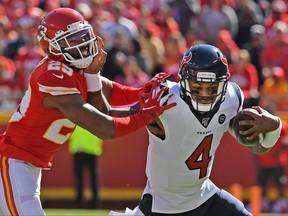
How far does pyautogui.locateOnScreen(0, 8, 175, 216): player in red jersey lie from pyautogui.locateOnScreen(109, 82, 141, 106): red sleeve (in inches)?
17.2

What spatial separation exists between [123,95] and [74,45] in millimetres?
705

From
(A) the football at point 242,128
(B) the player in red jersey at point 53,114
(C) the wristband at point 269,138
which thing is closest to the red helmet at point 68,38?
(B) the player in red jersey at point 53,114

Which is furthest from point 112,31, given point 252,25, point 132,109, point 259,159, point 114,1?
point 132,109

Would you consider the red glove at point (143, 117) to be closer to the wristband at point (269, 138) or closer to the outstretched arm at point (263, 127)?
the outstretched arm at point (263, 127)

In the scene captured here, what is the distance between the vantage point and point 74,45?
16.5 ft

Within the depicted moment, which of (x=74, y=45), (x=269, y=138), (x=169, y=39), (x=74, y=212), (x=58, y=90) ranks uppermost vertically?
(x=74, y=45)

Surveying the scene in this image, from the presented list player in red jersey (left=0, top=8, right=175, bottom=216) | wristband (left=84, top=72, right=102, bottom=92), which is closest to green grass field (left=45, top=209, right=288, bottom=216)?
wristband (left=84, top=72, right=102, bottom=92)

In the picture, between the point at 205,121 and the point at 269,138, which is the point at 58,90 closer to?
the point at 205,121

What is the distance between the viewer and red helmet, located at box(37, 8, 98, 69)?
16.5 ft

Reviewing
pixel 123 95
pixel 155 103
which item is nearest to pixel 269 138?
pixel 155 103

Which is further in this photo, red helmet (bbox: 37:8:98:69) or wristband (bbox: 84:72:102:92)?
wristband (bbox: 84:72:102:92)

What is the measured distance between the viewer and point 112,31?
38.2 feet

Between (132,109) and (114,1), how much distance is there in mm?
7378

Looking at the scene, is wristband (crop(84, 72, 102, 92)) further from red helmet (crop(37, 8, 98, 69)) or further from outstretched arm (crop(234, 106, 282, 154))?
outstretched arm (crop(234, 106, 282, 154))
